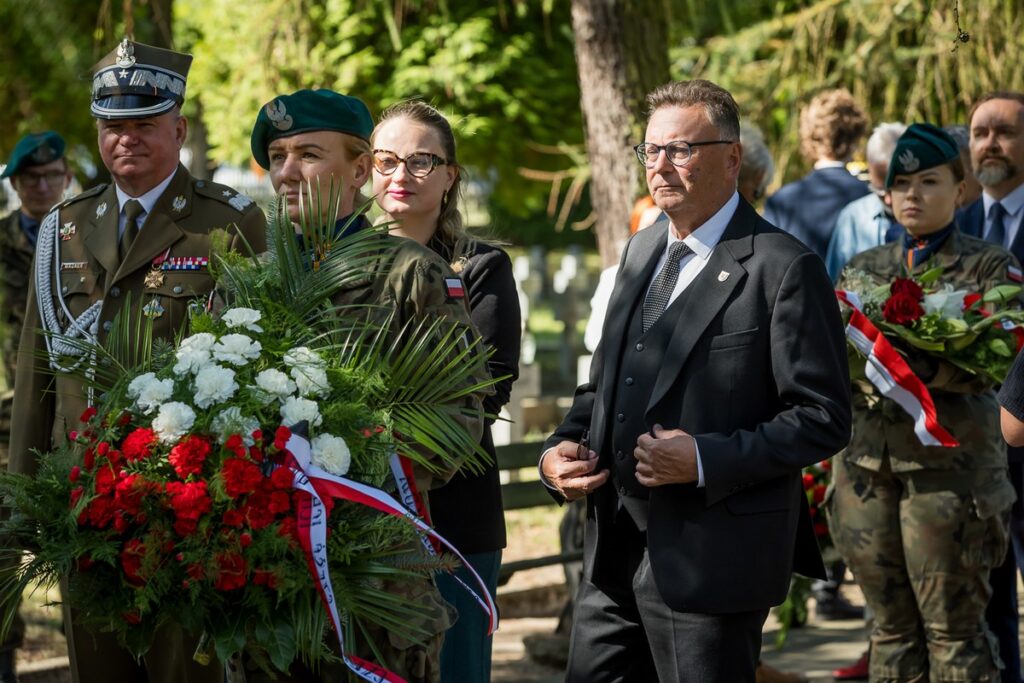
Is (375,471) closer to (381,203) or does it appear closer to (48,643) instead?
(381,203)

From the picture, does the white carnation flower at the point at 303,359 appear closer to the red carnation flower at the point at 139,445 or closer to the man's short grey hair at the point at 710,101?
the red carnation flower at the point at 139,445

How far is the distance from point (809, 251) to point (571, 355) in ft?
59.4

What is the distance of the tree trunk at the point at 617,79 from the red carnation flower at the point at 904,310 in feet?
10.2

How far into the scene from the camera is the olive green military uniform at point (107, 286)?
4000 mm

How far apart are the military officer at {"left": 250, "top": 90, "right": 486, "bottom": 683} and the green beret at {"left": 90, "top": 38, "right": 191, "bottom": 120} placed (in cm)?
55

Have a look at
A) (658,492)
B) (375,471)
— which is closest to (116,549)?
(375,471)

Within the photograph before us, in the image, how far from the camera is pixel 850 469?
5180mm

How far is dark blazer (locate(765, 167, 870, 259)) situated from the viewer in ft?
21.5

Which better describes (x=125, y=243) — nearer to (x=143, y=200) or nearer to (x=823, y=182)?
(x=143, y=200)

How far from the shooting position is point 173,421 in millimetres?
3008

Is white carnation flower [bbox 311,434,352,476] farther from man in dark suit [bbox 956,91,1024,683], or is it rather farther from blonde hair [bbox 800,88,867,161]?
blonde hair [bbox 800,88,867,161]

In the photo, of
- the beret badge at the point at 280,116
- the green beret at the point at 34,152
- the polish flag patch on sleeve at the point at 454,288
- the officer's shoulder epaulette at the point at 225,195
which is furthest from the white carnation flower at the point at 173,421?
the green beret at the point at 34,152

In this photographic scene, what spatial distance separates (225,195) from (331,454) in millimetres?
1581

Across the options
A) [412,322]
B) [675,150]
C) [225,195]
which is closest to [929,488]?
[675,150]
